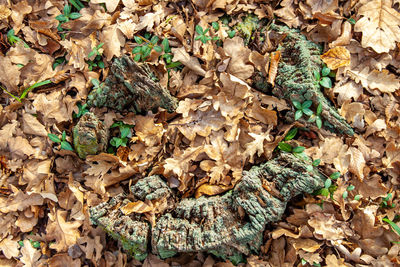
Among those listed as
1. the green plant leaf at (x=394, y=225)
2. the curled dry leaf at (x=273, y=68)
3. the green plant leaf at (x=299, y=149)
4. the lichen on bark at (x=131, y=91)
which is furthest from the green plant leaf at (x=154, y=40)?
the green plant leaf at (x=394, y=225)

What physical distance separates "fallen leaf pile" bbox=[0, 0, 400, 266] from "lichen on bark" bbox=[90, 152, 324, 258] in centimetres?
14

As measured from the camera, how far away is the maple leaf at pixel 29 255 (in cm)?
287

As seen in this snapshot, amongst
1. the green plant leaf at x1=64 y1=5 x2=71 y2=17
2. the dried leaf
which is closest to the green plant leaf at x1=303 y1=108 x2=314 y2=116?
the dried leaf

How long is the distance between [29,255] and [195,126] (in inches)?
82.4

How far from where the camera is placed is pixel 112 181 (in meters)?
2.84

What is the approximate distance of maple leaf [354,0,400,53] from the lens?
2.95 meters

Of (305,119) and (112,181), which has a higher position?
(305,119)

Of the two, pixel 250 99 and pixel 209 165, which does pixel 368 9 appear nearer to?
pixel 250 99

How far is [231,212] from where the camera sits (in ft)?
8.50

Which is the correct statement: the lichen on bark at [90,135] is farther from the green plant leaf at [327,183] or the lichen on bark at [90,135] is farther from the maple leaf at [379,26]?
the maple leaf at [379,26]

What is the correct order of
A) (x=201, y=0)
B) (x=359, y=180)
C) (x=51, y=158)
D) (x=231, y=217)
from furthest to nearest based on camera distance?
(x=201, y=0), (x=51, y=158), (x=359, y=180), (x=231, y=217)

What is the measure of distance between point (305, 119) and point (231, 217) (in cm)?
119

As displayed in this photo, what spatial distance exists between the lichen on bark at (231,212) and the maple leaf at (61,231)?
0.46m

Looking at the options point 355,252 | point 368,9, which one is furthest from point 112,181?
point 368,9
